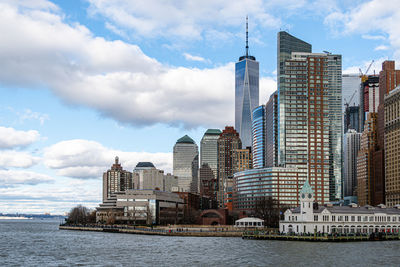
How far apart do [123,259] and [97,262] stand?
21.6 feet

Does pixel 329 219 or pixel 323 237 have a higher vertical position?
pixel 329 219

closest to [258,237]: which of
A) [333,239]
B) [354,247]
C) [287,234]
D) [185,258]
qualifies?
[287,234]

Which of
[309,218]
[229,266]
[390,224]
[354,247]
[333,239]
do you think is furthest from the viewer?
[390,224]

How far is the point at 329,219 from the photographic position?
183 metres

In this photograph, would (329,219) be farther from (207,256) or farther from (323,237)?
(207,256)

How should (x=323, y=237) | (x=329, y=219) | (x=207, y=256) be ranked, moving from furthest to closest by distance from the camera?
1. (x=329, y=219)
2. (x=323, y=237)
3. (x=207, y=256)

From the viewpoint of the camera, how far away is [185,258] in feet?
387

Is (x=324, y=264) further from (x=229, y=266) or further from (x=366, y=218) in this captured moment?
(x=366, y=218)

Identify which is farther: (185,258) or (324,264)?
(185,258)

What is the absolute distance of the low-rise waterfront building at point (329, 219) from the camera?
181 m

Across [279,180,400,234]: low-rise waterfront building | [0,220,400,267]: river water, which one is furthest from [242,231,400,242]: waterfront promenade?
[0,220,400,267]: river water

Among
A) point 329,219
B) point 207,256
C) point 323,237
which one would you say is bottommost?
point 323,237

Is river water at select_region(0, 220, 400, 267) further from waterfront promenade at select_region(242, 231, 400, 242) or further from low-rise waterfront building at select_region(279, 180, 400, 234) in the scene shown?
low-rise waterfront building at select_region(279, 180, 400, 234)

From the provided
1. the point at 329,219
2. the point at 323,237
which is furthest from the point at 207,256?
the point at 329,219
